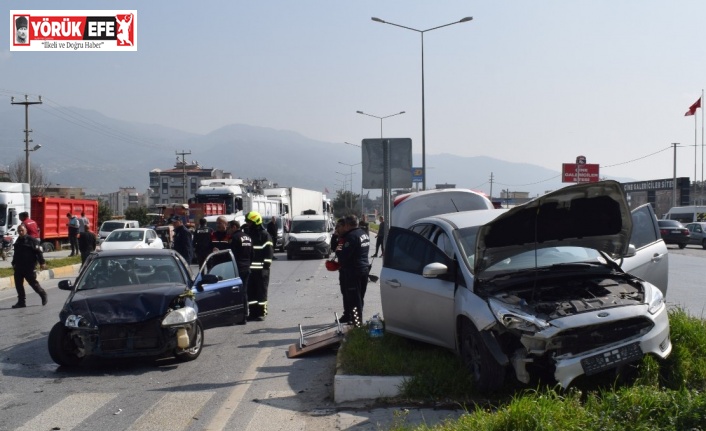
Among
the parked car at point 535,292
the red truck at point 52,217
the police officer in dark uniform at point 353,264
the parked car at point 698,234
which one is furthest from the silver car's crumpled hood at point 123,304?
the parked car at point 698,234

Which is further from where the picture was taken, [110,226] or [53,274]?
[110,226]

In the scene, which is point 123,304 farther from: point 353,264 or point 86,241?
point 86,241

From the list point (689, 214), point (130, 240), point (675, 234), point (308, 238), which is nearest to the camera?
point (130, 240)

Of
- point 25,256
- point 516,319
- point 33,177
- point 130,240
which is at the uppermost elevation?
→ point 33,177

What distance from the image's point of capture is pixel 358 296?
37.3ft

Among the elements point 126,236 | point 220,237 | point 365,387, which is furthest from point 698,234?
point 365,387

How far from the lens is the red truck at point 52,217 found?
39.3m

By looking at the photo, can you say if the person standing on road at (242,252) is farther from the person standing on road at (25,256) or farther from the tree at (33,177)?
the tree at (33,177)

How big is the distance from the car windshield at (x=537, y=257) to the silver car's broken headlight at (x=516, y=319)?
0.76 m

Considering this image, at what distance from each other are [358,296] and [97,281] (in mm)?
3567

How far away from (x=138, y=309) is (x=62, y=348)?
41.3 inches

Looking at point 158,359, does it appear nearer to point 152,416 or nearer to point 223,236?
point 152,416

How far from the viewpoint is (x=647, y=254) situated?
9.73 metres

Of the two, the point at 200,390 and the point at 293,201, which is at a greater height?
the point at 293,201
